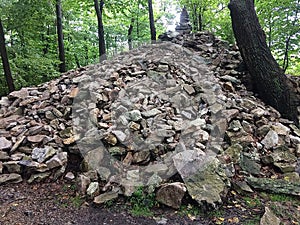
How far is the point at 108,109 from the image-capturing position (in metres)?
3.80

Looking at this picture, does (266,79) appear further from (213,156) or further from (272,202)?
(272,202)

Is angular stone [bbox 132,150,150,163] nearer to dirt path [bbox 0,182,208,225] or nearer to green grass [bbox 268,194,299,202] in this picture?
dirt path [bbox 0,182,208,225]

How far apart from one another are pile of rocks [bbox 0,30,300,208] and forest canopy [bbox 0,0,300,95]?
2728mm

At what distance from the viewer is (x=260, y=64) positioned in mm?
4605

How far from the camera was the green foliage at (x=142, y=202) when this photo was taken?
8.23ft

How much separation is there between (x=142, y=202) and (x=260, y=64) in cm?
347

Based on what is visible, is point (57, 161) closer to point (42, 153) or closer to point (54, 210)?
point (42, 153)

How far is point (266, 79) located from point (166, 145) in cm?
256

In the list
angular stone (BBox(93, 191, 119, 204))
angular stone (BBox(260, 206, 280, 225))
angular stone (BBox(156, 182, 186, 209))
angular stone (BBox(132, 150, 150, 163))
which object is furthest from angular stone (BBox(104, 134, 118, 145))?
angular stone (BBox(260, 206, 280, 225))

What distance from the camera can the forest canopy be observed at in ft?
Result: 21.1

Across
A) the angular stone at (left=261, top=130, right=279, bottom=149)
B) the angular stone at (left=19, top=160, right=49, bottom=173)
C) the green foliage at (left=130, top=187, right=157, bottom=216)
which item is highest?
the angular stone at (left=261, top=130, right=279, bottom=149)

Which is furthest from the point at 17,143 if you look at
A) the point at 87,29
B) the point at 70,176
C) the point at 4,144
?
the point at 87,29

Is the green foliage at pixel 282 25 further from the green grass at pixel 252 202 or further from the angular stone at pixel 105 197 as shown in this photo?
the angular stone at pixel 105 197

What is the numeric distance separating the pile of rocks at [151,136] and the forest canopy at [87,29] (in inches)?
107
